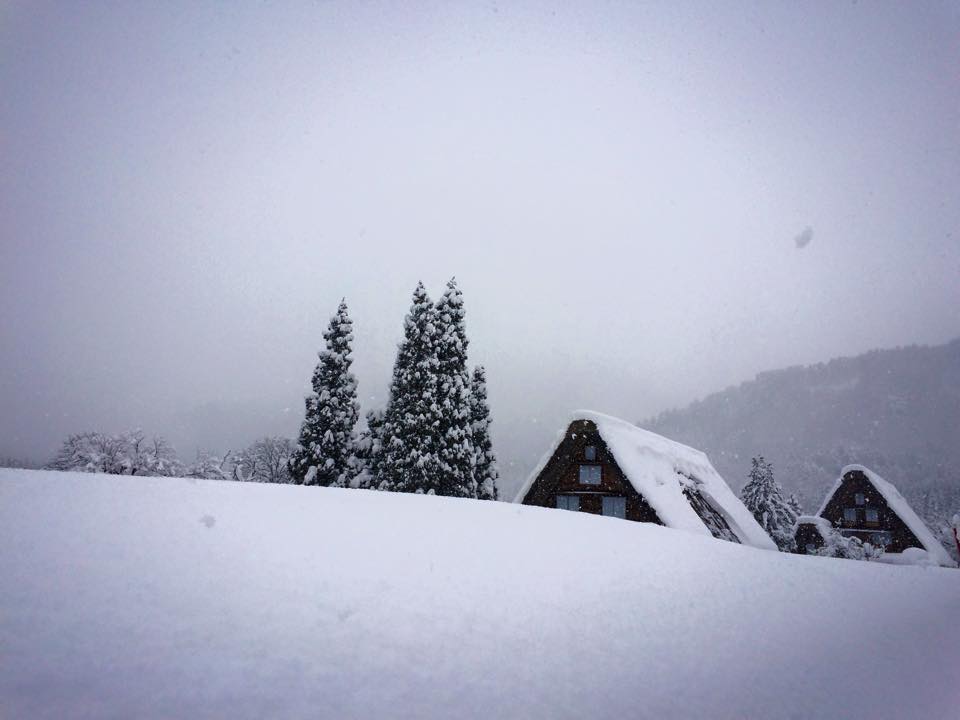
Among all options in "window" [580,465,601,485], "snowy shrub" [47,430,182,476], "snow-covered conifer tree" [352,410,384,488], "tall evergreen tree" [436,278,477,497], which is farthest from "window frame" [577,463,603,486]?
"snowy shrub" [47,430,182,476]

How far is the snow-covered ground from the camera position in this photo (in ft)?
12.4

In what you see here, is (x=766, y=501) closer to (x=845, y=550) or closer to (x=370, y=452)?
(x=845, y=550)

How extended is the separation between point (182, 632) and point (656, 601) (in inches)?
234

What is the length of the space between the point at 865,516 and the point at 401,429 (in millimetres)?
38159

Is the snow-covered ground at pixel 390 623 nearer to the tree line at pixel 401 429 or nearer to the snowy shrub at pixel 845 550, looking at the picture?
the tree line at pixel 401 429

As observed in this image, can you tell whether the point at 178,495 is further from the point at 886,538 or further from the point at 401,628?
the point at 886,538

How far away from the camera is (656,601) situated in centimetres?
716

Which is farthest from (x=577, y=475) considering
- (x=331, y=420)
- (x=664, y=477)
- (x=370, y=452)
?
A: (x=331, y=420)

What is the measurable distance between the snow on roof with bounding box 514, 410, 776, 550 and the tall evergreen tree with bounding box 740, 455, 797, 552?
78.4ft

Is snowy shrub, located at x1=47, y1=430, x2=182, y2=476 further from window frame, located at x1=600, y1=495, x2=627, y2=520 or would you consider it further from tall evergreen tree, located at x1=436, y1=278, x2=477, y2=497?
window frame, located at x1=600, y1=495, x2=627, y2=520

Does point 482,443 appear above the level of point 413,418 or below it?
below

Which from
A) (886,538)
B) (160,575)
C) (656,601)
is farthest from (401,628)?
(886,538)

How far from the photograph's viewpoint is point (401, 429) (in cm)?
2625

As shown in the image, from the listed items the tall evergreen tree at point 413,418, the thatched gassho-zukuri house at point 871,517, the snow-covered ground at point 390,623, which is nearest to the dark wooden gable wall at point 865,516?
the thatched gassho-zukuri house at point 871,517
